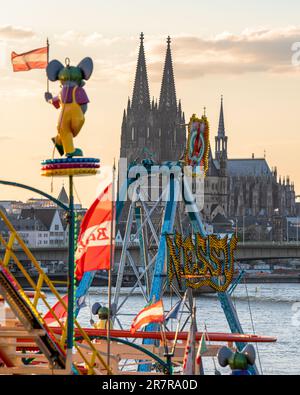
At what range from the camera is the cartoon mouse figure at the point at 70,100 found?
1938 cm

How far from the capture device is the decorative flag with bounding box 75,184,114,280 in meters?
20.5

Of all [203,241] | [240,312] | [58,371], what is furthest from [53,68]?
[240,312]

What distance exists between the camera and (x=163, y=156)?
187 meters

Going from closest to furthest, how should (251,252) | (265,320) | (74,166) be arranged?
(74,166), (265,320), (251,252)

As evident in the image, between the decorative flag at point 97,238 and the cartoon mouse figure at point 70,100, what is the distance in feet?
4.48

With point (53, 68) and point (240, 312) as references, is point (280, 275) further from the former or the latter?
point (53, 68)

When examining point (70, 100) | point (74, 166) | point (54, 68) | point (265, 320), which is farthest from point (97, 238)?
point (265, 320)

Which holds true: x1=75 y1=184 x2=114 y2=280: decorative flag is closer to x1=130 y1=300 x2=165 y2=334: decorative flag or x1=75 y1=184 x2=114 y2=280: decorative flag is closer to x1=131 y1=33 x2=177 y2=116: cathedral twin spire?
x1=130 y1=300 x2=165 y2=334: decorative flag

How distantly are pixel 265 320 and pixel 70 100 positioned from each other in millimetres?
56964

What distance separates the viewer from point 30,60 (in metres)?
21.4

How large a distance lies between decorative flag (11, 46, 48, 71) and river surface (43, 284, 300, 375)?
50.6ft

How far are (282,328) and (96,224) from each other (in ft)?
167

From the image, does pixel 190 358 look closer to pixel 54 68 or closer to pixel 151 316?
pixel 151 316

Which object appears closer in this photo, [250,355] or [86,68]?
[86,68]
